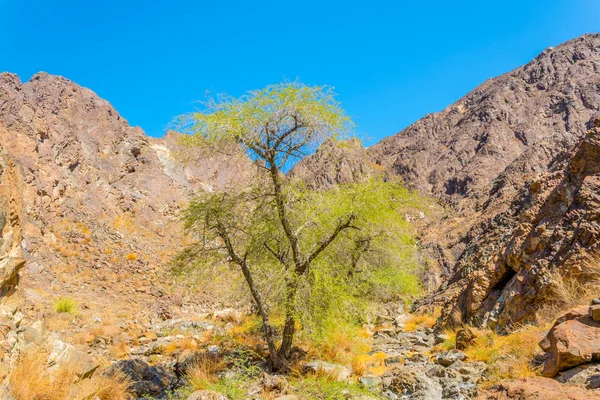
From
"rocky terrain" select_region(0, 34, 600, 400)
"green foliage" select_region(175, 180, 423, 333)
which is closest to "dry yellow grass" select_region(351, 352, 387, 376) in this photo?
"rocky terrain" select_region(0, 34, 600, 400)

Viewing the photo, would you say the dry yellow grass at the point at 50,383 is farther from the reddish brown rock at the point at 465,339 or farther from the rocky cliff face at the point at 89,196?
the reddish brown rock at the point at 465,339

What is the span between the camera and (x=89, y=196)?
26.2 metres

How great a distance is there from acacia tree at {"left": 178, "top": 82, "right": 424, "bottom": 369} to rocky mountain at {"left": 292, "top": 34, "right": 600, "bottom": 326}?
0.65m

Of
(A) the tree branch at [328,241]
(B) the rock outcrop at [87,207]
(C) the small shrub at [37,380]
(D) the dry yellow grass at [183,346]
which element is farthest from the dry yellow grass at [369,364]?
(C) the small shrub at [37,380]

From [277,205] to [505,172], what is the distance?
37401 mm

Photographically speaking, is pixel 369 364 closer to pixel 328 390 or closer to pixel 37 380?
pixel 328 390

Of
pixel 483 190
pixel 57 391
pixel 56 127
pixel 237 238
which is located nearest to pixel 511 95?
pixel 483 190

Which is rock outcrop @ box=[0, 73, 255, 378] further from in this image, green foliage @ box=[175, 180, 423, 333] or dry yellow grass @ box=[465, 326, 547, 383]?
dry yellow grass @ box=[465, 326, 547, 383]

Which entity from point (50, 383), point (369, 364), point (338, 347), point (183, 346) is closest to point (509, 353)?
point (369, 364)

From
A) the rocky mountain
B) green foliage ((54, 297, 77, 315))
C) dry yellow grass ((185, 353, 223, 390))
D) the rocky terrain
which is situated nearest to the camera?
the rocky terrain

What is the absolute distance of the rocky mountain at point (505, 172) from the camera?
9117mm

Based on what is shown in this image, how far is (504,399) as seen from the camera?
14.5ft

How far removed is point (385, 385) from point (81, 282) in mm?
16702

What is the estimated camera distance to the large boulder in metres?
4.56
